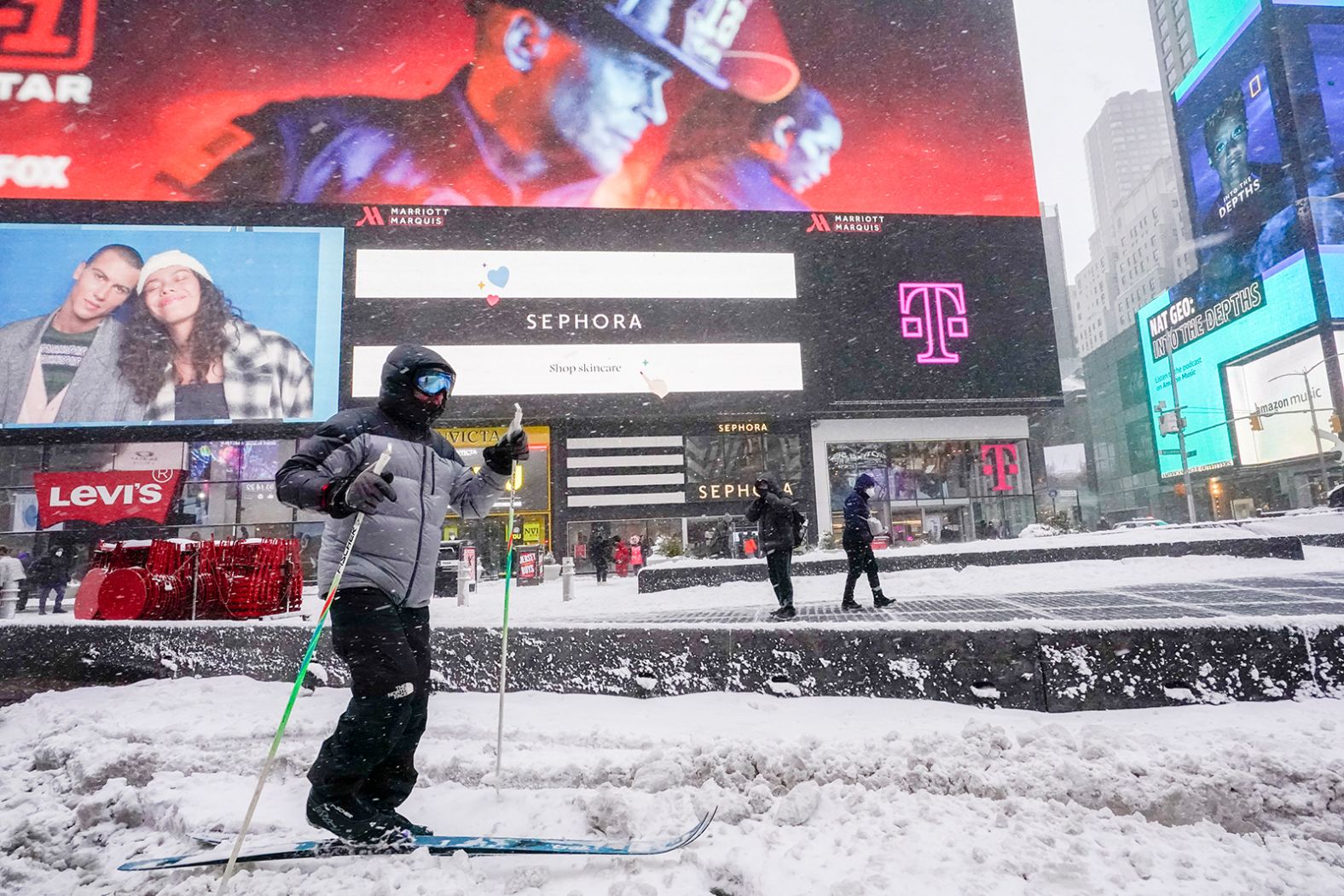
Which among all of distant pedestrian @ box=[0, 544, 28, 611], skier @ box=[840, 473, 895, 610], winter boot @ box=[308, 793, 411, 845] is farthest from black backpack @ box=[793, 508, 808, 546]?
distant pedestrian @ box=[0, 544, 28, 611]

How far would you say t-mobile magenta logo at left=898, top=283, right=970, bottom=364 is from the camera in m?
30.3

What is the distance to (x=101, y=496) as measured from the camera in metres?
17.2

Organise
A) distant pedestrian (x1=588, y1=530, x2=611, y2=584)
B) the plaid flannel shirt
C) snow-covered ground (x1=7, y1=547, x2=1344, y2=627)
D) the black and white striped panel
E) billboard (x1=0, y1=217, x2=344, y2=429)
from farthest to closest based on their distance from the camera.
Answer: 1. the black and white striped panel
2. the plaid flannel shirt
3. billboard (x1=0, y1=217, x2=344, y2=429)
4. distant pedestrian (x1=588, y1=530, x2=611, y2=584)
5. snow-covered ground (x1=7, y1=547, x2=1344, y2=627)

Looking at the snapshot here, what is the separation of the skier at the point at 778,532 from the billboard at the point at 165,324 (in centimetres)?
2381

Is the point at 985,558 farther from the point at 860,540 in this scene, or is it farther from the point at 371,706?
the point at 371,706

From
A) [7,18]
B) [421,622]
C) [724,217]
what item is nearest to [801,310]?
[724,217]

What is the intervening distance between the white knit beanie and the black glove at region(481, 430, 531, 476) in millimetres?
32013

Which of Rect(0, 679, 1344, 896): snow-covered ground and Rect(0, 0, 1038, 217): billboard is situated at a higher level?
Rect(0, 0, 1038, 217): billboard

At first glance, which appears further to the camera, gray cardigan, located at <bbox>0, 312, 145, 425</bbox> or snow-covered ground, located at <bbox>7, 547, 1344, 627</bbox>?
gray cardigan, located at <bbox>0, 312, 145, 425</bbox>

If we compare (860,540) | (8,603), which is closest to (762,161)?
(860,540)

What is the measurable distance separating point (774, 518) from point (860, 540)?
111 cm

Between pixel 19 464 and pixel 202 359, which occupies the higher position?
pixel 202 359

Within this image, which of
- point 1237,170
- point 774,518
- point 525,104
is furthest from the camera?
point 1237,170

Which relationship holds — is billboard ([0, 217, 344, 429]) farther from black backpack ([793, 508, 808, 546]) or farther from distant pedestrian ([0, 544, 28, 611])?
black backpack ([793, 508, 808, 546])
